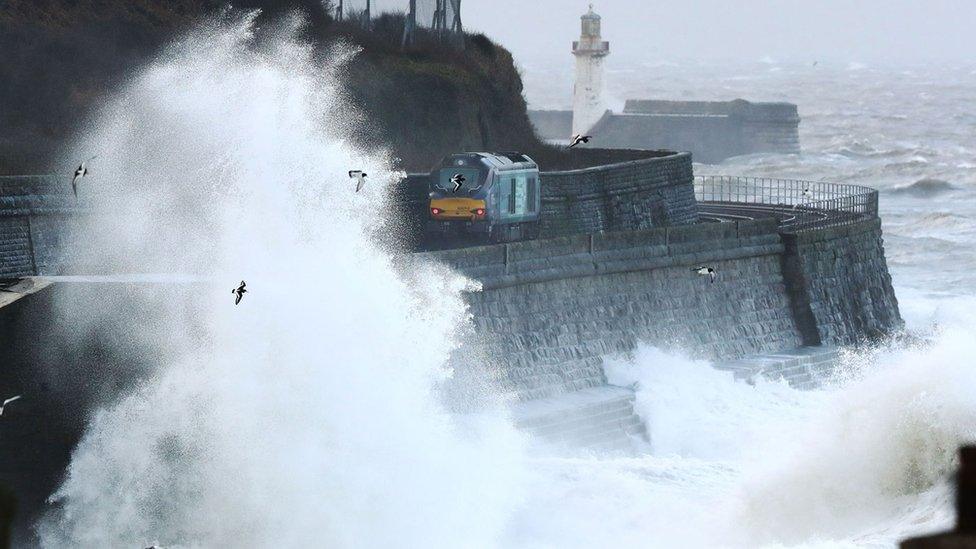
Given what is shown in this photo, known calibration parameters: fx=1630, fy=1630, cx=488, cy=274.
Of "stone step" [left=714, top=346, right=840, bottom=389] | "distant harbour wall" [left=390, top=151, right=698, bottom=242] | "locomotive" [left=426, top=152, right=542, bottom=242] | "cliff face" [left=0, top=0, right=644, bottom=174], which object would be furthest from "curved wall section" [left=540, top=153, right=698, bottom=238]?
"stone step" [left=714, top=346, right=840, bottom=389]

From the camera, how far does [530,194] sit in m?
23.7

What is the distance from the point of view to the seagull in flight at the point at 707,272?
2158 cm

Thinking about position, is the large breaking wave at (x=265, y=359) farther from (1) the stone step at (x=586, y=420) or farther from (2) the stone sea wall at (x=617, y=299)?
(2) the stone sea wall at (x=617, y=299)

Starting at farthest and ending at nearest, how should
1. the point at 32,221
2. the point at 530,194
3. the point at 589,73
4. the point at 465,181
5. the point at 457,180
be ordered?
the point at 589,73 < the point at 530,194 < the point at 465,181 < the point at 32,221 < the point at 457,180

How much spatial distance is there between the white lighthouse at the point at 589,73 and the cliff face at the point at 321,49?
2511cm

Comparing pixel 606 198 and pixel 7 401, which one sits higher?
pixel 7 401

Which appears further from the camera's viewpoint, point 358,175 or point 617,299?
point 617,299

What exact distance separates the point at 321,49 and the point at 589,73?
32970mm

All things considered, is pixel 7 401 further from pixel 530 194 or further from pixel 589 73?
pixel 589 73

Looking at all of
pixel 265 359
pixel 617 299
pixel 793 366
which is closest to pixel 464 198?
pixel 617 299

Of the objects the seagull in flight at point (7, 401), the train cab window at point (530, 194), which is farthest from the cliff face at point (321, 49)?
the seagull in flight at point (7, 401)

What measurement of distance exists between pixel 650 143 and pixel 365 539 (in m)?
54.1

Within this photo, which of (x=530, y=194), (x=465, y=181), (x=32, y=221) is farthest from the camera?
(x=530, y=194)

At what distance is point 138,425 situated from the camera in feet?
45.8
